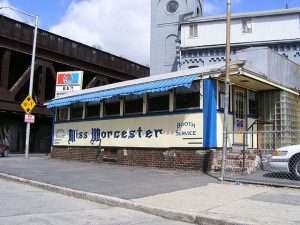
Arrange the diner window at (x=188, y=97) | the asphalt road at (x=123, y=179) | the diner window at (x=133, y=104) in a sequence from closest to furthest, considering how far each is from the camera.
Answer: the asphalt road at (x=123, y=179)
the diner window at (x=188, y=97)
the diner window at (x=133, y=104)

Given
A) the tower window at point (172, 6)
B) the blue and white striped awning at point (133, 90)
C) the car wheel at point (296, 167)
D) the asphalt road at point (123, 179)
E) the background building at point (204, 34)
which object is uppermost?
the tower window at point (172, 6)

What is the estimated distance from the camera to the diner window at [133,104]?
19.0m

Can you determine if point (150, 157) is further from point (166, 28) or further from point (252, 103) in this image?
point (166, 28)

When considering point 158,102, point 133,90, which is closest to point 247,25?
point 158,102

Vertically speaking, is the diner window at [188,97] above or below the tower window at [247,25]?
below

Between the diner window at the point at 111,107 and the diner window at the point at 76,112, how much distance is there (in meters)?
2.40

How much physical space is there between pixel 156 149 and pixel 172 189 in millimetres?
5907

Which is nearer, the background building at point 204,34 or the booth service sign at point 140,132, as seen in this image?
the booth service sign at point 140,132

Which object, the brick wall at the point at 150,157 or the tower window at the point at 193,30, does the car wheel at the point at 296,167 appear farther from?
the tower window at the point at 193,30

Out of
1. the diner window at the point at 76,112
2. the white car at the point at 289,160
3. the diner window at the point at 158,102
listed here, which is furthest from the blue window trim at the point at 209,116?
the diner window at the point at 76,112

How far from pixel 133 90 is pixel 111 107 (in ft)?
9.48

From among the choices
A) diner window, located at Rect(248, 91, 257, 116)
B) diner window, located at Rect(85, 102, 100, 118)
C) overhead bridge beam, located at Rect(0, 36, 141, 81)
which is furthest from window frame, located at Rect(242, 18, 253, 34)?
diner window, located at Rect(248, 91, 257, 116)

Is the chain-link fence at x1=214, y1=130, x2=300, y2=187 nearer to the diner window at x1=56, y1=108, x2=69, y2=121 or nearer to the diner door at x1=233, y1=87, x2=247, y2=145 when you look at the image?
the diner door at x1=233, y1=87, x2=247, y2=145

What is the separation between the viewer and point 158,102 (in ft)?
59.7
